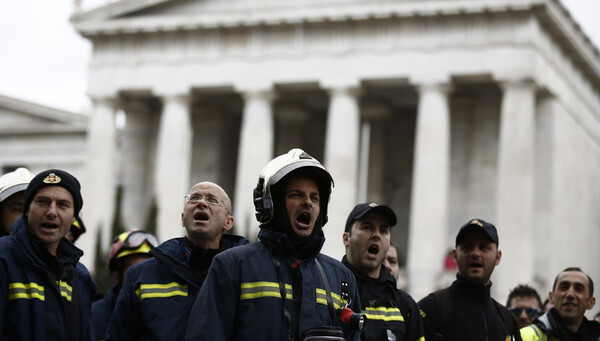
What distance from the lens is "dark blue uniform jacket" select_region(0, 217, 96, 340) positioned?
867 cm

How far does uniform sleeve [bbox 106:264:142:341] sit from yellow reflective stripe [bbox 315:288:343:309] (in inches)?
109

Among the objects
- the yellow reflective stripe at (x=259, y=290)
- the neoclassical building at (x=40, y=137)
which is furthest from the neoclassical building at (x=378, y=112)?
the yellow reflective stripe at (x=259, y=290)

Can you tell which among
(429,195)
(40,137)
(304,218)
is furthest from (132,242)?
(40,137)

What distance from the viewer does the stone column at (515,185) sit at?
149 feet

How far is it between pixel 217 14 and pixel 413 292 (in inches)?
730

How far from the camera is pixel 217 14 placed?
2083 inches

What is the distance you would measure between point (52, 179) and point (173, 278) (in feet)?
5.22

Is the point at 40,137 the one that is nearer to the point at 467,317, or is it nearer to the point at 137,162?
the point at 137,162

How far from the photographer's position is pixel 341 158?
4941cm

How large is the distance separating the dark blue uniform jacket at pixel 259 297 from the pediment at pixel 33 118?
56.6 metres

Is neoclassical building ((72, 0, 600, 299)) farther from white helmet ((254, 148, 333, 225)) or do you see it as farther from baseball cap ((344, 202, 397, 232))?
white helmet ((254, 148, 333, 225))

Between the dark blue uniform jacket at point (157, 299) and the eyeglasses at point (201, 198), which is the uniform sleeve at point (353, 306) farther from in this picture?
the eyeglasses at point (201, 198)

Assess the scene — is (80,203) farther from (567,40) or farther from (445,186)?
(567,40)

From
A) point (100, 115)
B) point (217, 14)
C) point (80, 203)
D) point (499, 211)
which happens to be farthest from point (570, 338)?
point (100, 115)
